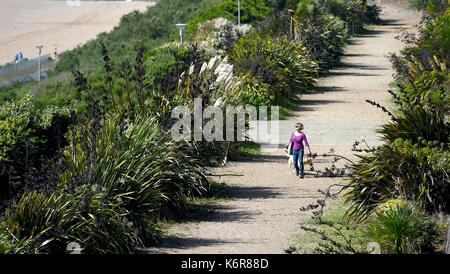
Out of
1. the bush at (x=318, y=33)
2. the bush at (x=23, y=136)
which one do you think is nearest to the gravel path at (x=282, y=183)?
the bush at (x=318, y=33)

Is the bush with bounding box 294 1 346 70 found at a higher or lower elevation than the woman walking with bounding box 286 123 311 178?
higher

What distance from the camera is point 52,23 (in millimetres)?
70812

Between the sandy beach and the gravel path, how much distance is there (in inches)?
1508

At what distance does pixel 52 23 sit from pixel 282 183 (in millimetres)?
61076

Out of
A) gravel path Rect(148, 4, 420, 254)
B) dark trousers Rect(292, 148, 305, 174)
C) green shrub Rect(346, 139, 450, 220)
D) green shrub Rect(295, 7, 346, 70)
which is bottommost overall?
gravel path Rect(148, 4, 420, 254)

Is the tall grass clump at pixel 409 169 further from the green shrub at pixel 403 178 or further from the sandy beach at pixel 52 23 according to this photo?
the sandy beach at pixel 52 23

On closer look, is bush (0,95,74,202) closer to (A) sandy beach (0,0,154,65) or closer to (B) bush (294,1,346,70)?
(B) bush (294,1,346,70)

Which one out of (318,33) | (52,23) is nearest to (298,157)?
(318,33)

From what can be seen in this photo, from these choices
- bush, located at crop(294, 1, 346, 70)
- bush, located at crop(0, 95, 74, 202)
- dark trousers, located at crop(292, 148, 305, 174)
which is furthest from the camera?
bush, located at crop(294, 1, 346, 70)

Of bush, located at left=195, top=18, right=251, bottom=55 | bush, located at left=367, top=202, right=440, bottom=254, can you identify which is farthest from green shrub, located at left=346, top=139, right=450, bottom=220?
bush, located at left=195, top=18, right=251, bottom=55

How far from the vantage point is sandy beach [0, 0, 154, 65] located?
61.9 metres

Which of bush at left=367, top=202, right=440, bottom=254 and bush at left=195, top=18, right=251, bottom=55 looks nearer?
bush at left=367, top=202, right=440, bottom=254

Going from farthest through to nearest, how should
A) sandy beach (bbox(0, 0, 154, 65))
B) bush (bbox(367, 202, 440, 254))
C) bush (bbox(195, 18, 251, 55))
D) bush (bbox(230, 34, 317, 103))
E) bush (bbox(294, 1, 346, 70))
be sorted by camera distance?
sandy beach (bbox(0, 0, 154, 65)), bush (bbox(294, 1, 346, 70)), bush (bbox(195, 18, 251, 55)), bush (bbox(230, 34, 317, 103)), bush (bbox(367, 202, 440, 254))

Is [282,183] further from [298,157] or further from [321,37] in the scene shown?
[321,37]
